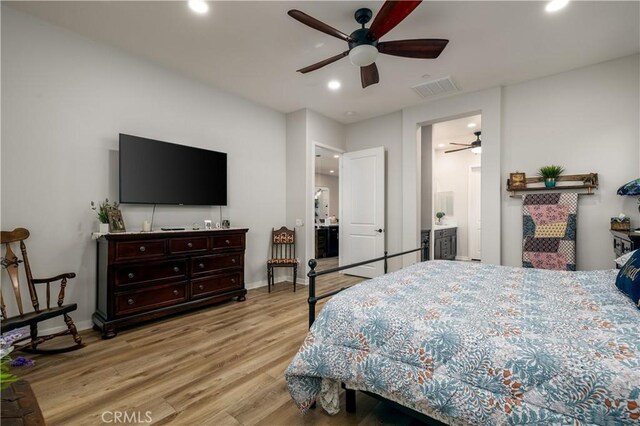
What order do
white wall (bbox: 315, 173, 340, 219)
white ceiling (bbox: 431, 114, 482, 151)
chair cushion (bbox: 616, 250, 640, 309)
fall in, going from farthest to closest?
white wall (bbox: 315, 173, 340, 219), white ceiling (bbox: 431, 114, 482, 151), chair cushion (bbox: 616, 250, 640, 309)

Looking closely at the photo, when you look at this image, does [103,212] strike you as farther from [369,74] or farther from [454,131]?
[454,131]

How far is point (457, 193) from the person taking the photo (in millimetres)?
7211

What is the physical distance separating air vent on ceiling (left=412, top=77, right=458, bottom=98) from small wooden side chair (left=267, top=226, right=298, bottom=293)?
9.22 ft

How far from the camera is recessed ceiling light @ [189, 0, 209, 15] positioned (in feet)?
7.93

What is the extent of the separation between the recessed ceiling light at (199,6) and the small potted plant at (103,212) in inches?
80.2

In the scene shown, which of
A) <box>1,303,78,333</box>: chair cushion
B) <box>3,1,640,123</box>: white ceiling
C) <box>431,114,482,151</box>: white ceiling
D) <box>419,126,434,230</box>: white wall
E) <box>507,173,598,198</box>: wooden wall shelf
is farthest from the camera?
<box>419,126,434,230</box>: white wall

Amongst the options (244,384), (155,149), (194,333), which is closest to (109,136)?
(155,149)

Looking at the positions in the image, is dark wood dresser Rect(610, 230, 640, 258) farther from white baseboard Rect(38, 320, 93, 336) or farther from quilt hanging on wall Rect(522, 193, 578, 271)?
white baseboard Rect(38, 320, 93, 336)

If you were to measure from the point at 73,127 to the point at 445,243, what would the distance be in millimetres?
6369

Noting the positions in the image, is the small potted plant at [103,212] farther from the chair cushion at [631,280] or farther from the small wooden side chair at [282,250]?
the chair cushion at [631,280]

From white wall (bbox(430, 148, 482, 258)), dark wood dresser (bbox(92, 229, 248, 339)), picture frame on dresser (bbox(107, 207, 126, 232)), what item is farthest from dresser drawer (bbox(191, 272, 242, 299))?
Result: white wall (bbox(430, 148, 482, 258))

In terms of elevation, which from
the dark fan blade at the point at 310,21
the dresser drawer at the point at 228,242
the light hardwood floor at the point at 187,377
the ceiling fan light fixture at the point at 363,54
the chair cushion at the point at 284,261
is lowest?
the light hardwood floor at the point at 187,377

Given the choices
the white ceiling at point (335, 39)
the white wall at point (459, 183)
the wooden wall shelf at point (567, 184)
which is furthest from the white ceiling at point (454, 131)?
the wooden wall shelf at point (567, 184)

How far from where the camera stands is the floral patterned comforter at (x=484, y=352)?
1004 millimetres
